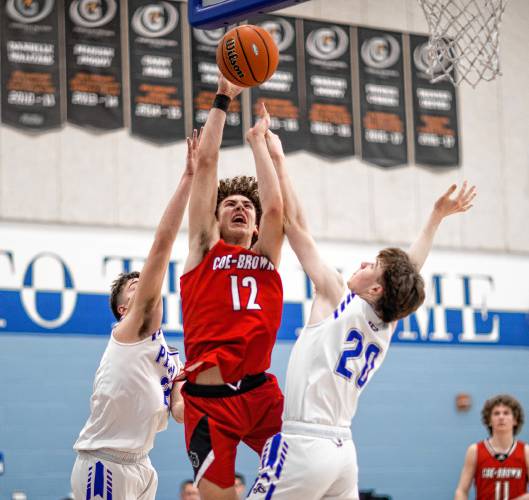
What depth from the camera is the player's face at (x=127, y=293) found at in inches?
271

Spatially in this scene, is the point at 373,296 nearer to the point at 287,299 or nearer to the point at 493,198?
the point at 287,299

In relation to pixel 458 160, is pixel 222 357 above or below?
below

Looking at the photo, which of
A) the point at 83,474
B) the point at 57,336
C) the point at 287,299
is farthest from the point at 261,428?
the point at 287,299

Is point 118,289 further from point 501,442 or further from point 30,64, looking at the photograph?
point 30,64

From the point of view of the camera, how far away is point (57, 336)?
436 inches

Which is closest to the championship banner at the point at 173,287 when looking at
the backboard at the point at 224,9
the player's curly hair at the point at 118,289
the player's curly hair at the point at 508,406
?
the player's curly hair at the point at 508,406

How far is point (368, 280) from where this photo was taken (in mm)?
5586

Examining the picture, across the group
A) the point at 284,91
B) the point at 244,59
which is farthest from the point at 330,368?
the point at 284,91

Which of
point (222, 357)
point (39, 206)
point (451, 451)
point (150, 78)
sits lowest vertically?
point (451, 451)

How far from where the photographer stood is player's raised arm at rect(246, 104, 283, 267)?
566 cm

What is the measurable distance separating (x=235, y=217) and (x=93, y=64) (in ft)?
21.2

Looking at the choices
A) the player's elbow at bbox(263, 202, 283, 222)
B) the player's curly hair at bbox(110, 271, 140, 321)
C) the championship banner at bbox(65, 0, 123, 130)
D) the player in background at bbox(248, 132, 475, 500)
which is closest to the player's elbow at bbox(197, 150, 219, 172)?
the player's elbow at bbox(263, 202, 283, 222)

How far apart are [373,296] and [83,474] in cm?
222

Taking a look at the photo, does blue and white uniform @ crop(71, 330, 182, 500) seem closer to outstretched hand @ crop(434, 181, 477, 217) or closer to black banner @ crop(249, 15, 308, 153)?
outstretched hand @ crop(434, 181, 477, 217)
